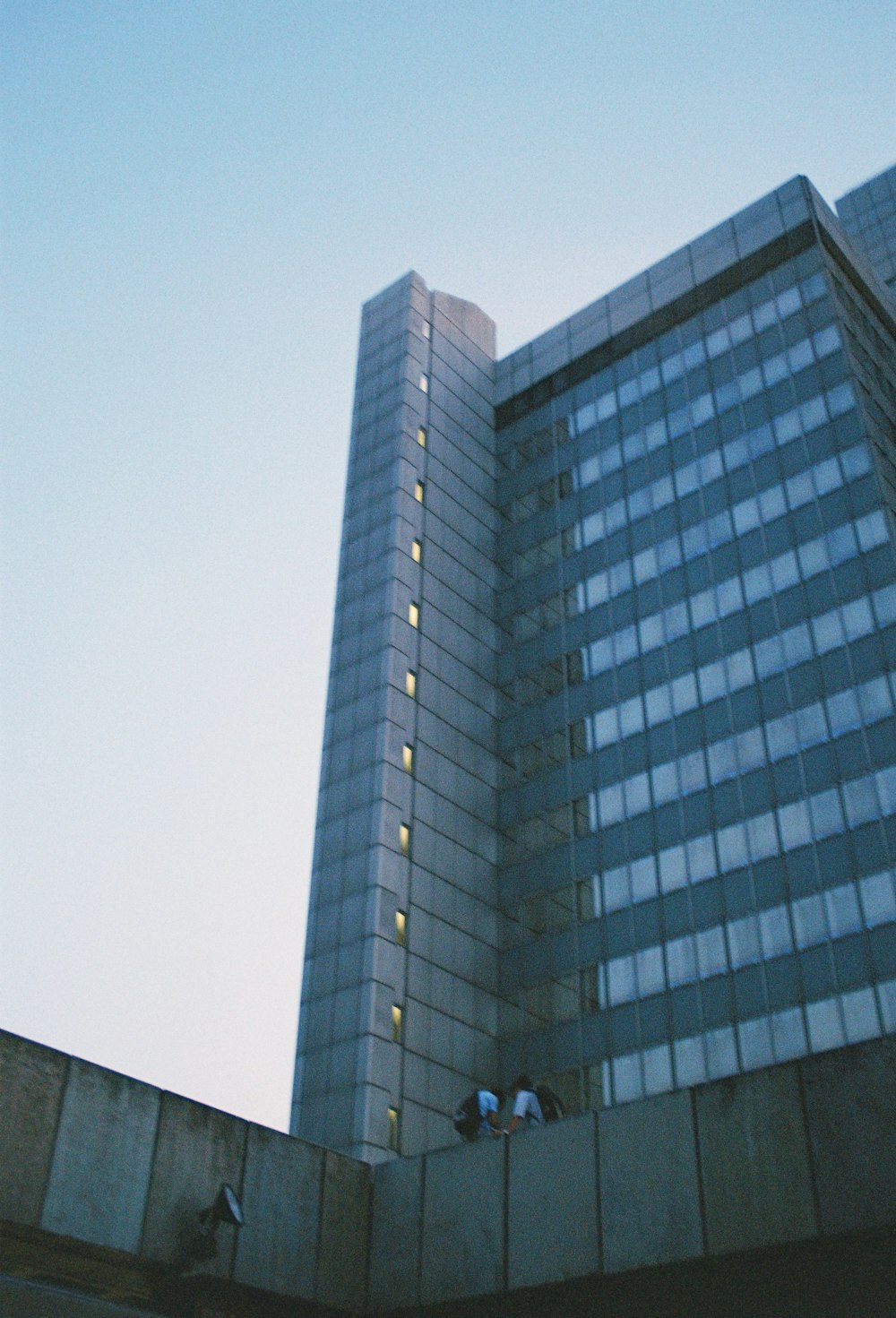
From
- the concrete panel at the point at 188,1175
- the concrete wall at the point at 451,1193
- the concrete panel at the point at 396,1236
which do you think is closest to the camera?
the concrete wall at the point at 451,1193

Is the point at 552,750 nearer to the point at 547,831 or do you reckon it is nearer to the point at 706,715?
the point at 547,831

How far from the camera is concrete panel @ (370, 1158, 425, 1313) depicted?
2128 cm

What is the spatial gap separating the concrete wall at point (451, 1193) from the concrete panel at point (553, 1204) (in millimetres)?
29

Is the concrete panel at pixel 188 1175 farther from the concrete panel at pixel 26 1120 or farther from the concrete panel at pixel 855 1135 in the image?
the concrete panel at pixel 855 1135

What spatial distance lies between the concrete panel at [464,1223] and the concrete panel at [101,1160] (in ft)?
15.5

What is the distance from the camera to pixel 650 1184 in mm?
18812

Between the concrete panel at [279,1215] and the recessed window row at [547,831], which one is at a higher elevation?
the recessed window row at [547,831]

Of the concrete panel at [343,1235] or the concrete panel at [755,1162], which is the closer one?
the concrete panel at [755,1162]

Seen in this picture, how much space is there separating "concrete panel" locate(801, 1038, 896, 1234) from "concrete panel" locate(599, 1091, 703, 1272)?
1893 millimetres

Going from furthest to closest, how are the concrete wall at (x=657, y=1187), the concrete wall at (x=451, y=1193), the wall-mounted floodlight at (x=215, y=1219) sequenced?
1. the wall-mounted floodlight at (x=215, y=1219)
2. the concrete wall at (x=451, y=1193)
3. the concrete wall at (x=657, y=1187)

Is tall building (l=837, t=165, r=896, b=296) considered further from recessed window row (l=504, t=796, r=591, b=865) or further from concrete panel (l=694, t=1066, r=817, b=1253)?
concrete panel (l=694, t=1066, r=817, b=1253)

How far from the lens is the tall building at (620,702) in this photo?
1918 inches

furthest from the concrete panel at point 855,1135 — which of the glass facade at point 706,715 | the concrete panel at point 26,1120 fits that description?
the glass facade at point 706,715

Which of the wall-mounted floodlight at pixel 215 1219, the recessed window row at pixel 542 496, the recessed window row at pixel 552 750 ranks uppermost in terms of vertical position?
the recessed window row at pixel 542 496
